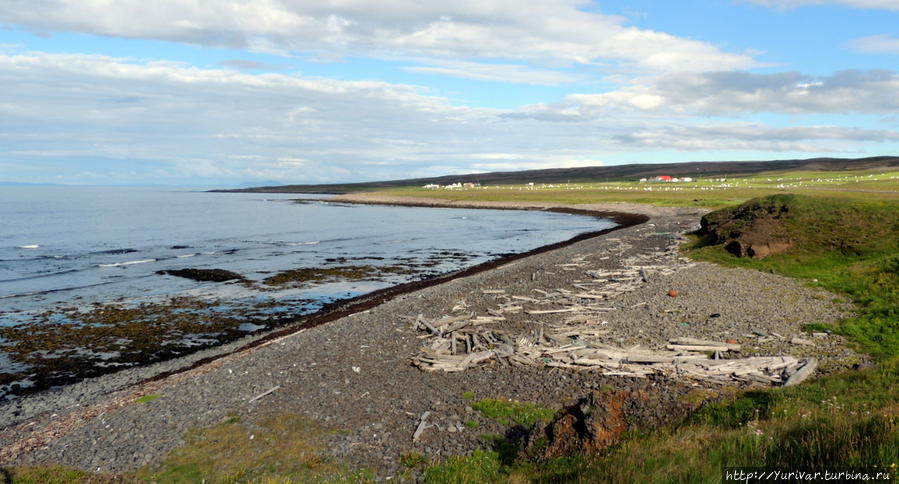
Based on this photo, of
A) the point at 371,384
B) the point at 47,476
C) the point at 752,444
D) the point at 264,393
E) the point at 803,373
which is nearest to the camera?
the point at 752,444

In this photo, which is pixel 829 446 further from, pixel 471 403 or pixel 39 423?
pixel 39 423

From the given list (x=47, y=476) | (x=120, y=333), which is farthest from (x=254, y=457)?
(x=120, y=333)

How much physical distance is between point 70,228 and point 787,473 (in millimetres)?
96839

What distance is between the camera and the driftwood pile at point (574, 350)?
15305 mm

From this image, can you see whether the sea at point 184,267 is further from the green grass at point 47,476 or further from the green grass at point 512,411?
the green grass at point 512,411

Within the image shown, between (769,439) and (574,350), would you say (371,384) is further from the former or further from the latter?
(769,439)

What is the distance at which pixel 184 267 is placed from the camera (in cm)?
4534

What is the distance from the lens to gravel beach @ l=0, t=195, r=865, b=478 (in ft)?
41.4

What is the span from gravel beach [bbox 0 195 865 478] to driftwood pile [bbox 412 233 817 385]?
57 cm

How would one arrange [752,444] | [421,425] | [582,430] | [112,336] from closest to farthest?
[752,444] < [582,430] < [421,425] < [112,336]

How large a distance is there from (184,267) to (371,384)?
35.4 m

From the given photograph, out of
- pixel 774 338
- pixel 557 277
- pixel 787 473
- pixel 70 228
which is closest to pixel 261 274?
pixel 557 277

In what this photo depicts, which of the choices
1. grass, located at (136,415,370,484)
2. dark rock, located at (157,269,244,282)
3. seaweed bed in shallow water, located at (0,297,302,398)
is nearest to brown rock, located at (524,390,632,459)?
grass, located at (136,415,370,484)

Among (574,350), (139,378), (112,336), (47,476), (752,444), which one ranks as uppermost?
(752,444)
